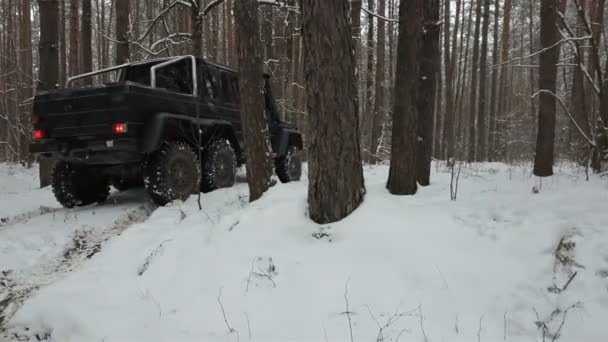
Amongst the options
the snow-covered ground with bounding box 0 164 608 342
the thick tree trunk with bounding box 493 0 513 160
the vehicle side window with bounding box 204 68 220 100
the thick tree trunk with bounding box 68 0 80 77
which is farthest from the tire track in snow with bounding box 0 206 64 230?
the thick tree trunk with bounding box 493 0 513 160

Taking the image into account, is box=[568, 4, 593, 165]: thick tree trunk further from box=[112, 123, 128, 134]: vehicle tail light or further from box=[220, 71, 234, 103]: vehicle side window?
box=[112, 123, 128, 134]: vehicle tail light

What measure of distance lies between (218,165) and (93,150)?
76.1 inches

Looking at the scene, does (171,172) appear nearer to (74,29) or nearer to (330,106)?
(330,106)

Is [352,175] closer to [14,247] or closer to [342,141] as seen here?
[342,141]

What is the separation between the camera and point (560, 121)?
25.5 meters

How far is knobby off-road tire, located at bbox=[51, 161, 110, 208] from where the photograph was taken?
6535 mm

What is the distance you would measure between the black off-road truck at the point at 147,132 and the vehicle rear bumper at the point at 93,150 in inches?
0.5

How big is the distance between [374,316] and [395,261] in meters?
0.56

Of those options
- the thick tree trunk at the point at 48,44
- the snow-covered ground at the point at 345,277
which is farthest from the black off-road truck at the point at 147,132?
the thick tree trunk at the point at 48,44

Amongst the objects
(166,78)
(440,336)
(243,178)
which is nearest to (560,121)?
(243,178)

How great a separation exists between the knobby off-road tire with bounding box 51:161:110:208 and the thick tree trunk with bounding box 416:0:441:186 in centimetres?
503

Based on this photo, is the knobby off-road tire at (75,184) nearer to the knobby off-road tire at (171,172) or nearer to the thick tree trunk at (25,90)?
the knobby off-road tire at (171,172)

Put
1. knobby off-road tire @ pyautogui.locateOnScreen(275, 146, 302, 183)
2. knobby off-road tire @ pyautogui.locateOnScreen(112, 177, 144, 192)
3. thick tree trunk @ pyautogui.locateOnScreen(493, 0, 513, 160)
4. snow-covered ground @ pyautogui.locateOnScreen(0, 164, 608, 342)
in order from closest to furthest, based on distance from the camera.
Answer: snow-covered ground @ pyautogui.locateOnScreen(0, 164, 608, 342) < knobby off-road tire @ pyautogui.locateOnScreen(112, 177, 144, 192) < knobby off-road tire @ pyautogui.locateOnScreen(275, 146, 302, 183) < thick tree trunk @ pyautogui.locateOnScreen(493, 0, 513, 160)

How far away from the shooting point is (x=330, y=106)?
3.98 metres
